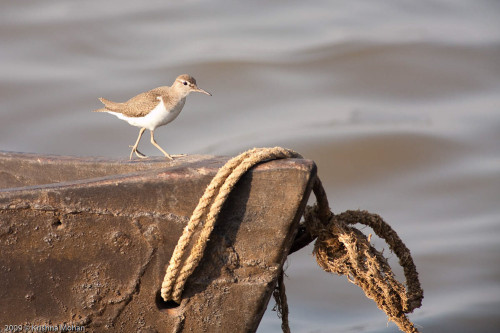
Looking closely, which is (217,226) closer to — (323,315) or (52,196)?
(52,196)

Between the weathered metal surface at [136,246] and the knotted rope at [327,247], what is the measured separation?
0.19 ft

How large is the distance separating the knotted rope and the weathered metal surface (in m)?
0.06

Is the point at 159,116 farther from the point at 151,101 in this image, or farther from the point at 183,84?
the point at 183,84

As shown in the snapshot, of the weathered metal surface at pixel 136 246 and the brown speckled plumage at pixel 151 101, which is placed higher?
the brown speckled plumage at pixel 151 101

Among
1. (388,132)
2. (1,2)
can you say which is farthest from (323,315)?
(1,2)

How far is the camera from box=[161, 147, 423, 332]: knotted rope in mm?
2807

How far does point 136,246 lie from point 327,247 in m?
0.81

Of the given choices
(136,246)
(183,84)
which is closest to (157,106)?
(183,84)

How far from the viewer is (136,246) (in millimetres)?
2877

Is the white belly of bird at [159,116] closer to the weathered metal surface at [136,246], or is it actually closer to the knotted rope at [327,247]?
the weathered metal surface at [136,246]

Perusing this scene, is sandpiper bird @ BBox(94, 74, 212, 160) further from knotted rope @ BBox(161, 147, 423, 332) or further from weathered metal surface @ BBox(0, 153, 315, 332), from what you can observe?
knotted rope @ BBox(161, 147, 423, 332)

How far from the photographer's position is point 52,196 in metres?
2.79

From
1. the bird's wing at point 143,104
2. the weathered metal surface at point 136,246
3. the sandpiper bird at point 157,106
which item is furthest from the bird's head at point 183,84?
the weathered metal surface at point 136,246

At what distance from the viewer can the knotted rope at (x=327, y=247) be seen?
2.81m
